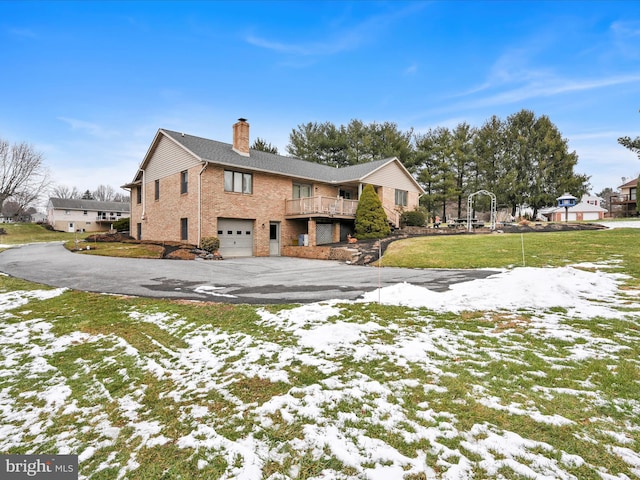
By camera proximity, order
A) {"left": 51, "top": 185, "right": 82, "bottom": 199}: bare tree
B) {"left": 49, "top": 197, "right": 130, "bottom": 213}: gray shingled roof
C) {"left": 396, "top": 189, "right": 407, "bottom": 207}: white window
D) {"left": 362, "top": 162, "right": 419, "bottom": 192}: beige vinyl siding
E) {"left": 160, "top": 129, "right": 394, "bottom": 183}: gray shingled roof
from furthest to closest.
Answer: {"left": 51, "top": 185, "right": 82, "bottom": 199}: bare tree < {"left": 49, "top": 197, "right": 130, "bottom": 213}: gray shingled roof < {"left": 396, "top": 189, "right": 407, "bottom": 207}: white window < {"left": 362, "top": 162, "right": 419, "bottom": 192}: beige vinyl siding < {"left": 160, "top": 129, "right": 394, "bottom": 183}: gray shingled roof

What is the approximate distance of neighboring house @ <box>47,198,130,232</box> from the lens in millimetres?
52781

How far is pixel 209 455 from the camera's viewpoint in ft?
7.77

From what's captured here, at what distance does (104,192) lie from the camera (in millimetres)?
95438

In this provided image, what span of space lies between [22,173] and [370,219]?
2000 inches

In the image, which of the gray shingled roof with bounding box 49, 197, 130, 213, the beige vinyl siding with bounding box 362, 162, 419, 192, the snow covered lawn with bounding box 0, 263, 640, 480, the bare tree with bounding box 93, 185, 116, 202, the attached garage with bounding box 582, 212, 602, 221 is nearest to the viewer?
the snow covered lawn with bounding box 0, 263, 640, 480

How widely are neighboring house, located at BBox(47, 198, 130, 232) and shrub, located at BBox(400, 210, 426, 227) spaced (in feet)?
164

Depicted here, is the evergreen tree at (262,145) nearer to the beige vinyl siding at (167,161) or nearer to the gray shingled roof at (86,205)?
the beige vinyl siding at (167,161)

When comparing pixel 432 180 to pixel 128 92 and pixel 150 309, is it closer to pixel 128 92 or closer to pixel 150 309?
pixel 128 92

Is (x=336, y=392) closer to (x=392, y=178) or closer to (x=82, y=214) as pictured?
(x=392, y=178)

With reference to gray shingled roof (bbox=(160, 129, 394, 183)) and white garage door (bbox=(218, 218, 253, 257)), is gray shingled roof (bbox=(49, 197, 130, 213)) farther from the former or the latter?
white garage door (bbox=(218, 218, 253, 257))

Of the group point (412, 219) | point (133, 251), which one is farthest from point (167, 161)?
point (412, 219)

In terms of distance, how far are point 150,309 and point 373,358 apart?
5.20 m

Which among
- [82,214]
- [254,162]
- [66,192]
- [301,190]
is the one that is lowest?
[301,190]

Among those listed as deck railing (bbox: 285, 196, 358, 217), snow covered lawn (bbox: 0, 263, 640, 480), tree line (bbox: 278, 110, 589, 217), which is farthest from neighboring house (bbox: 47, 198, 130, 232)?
snow covered lawn (bbox: 0, 263, 640, 480)
